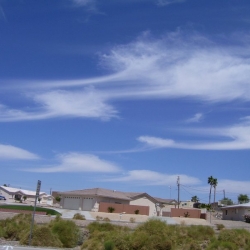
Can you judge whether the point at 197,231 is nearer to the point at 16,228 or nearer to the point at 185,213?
the point at 16,228

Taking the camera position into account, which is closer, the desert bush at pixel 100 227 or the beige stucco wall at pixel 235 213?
the desert bush at pixel 100 227

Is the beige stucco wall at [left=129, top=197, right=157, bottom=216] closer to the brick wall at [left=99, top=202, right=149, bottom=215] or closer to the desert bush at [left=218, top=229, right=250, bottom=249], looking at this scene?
the brick wall at [left=99, top=202, right=149, bottom=215]

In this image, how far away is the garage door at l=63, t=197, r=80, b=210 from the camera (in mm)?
68119

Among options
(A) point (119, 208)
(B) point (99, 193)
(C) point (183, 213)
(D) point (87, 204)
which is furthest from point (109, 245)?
(C) point (183, 213)

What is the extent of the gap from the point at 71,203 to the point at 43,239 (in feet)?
148

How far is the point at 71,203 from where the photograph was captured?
68875mm

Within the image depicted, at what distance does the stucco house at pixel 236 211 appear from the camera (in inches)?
2569

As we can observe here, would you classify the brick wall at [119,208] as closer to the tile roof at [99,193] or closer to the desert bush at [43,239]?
the tile roof at [99,193]

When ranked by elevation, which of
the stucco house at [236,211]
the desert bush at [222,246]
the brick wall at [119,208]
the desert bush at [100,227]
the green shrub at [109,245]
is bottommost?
the green shrub at [109,245]

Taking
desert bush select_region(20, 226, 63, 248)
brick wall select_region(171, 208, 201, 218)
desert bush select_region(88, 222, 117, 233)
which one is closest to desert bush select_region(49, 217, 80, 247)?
desert bush select_region(20, 226, 63, 248)

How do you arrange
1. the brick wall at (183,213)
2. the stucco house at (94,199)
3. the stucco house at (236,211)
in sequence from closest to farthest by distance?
1. the stucco house at (236,211)
2. the stucco house at (94,199)
3. the brick wall at (183,213)

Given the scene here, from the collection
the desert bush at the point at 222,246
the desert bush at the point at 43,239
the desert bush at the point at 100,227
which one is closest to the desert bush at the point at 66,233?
the desert bush at the point at 43,239

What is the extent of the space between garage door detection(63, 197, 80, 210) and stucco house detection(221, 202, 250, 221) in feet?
75.1

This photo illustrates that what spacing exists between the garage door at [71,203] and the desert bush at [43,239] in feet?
142
